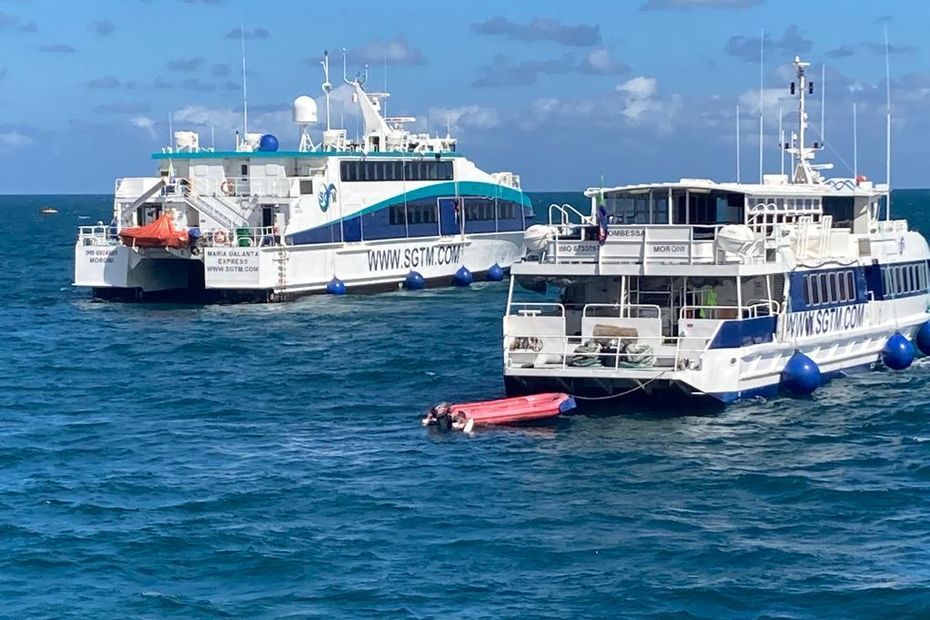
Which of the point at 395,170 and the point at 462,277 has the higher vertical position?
the point at 395,170

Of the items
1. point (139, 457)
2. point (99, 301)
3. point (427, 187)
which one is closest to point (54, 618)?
point (139, 457)

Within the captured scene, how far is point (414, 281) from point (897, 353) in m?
25.4

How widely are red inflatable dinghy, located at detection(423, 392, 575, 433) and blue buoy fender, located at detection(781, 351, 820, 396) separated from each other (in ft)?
16.2

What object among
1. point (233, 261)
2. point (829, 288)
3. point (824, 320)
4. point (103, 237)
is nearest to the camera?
point (824, 320)

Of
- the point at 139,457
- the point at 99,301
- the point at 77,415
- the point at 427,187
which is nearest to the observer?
the point at 139,457

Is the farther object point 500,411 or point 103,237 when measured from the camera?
point 103,237

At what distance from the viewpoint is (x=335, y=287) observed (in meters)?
52.8

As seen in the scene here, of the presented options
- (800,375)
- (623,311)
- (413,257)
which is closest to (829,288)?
(800,375)

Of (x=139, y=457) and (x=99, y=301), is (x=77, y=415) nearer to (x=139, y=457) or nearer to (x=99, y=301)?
(x=139, y=457)

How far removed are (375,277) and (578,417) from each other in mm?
27316

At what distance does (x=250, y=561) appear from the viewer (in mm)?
19641

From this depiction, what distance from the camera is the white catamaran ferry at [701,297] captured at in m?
28.2

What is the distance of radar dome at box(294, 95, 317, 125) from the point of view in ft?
185

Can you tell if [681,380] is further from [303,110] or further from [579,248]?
[303,110]
